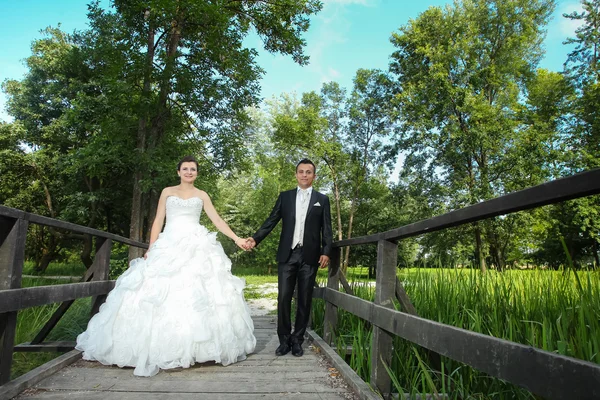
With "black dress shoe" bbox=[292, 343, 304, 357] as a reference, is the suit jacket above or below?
Answer: above

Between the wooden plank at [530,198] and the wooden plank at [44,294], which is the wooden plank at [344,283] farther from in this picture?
the wooden plank at [44,294]

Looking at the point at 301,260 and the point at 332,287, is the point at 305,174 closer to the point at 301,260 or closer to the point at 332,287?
→ the point at 301,260

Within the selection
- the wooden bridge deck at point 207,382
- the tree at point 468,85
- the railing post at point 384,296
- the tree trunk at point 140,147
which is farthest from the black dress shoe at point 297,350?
the tree at point 468,85

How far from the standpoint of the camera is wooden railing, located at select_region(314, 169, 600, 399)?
1.20m

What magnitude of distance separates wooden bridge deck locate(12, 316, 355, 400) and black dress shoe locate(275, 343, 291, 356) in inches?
8.1

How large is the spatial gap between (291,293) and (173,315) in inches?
44.8

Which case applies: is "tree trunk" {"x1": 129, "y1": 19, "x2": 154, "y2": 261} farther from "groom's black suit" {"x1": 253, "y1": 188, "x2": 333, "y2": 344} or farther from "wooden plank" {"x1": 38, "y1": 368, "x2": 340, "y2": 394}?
"wooden plank" {"x1": 38, "y1": 368, "x2": 340, "y2": 394}

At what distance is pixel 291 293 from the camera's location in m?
4.26

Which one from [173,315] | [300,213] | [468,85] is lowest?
[173,315]

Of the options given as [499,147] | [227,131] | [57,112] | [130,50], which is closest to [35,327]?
[130,50]

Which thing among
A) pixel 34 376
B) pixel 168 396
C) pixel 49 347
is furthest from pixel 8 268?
pixel 49 347

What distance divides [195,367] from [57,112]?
65.8ft

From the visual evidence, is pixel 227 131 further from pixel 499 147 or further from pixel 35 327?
pixel 499 147

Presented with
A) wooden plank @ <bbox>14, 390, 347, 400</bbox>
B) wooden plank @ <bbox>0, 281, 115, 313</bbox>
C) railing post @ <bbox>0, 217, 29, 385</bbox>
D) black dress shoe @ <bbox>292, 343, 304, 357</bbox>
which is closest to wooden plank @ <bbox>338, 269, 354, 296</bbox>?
black dress shoe @ <bbox>292, 343, 304, 357</bbox>
